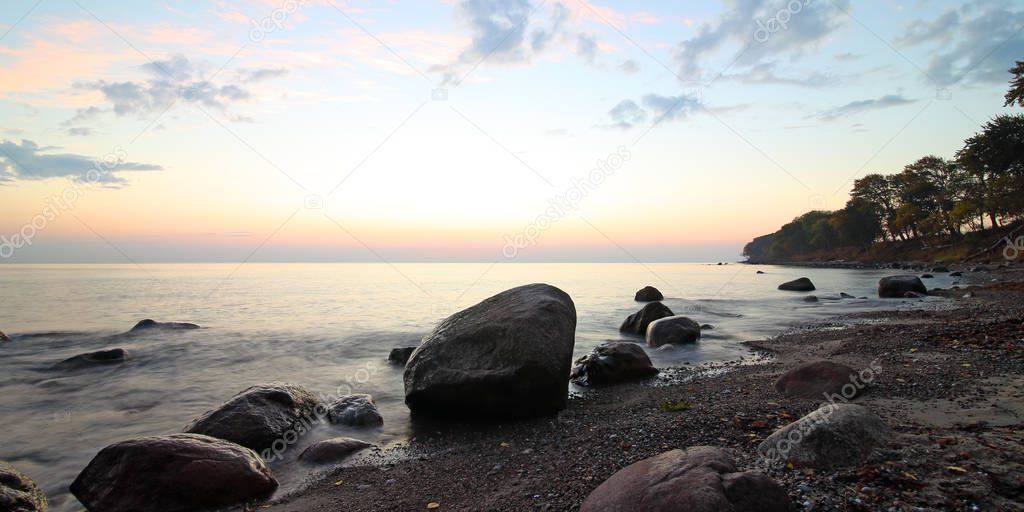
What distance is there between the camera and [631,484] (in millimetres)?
4195

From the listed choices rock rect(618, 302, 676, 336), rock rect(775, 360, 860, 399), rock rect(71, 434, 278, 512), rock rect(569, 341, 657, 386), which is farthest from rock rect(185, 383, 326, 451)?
rock rect(618, 302, 676, 336)

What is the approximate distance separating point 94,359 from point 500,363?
13928mm

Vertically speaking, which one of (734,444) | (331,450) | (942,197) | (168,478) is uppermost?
(942,197)

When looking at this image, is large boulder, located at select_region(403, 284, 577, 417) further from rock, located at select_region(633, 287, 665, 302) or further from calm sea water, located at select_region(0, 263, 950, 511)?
rock, located at select_region(633, 287, 665, 302)

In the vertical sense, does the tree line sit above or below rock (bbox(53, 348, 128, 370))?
above

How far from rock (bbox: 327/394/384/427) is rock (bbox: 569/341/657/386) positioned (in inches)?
163

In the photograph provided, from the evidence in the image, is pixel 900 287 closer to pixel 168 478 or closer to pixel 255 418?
pixel 255 418

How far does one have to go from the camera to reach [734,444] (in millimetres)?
5570

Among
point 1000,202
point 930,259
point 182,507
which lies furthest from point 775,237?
point 182,507

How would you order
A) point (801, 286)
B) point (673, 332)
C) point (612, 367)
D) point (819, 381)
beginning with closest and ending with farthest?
point (819, 381)
point (612, 367)
point (673, 332)
point (801, 286)

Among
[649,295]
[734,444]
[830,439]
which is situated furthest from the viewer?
[649,295]

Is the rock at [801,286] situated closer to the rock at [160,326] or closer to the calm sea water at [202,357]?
the calm sea water at [202,357]

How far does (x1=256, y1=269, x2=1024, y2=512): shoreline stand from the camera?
4.08 m

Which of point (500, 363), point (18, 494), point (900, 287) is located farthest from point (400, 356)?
point (900, 287)
